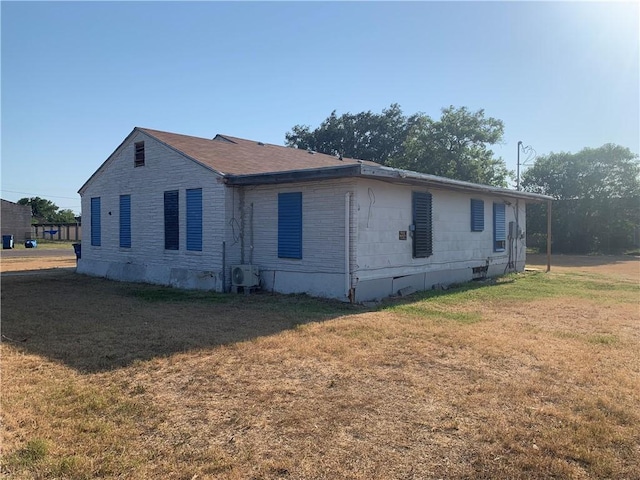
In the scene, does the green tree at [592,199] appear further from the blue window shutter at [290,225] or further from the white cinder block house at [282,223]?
the blue window shutter at [290,225]

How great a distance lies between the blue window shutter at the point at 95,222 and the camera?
54.6 feet

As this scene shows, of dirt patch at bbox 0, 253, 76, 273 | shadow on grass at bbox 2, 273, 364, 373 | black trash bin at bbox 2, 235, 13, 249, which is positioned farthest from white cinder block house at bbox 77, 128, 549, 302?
black trash bin at bbox 2, 235, 13, 249

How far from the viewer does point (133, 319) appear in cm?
838

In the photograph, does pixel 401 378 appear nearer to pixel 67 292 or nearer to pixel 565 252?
pixel 67 292

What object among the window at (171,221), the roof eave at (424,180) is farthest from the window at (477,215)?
the window at (171,221)

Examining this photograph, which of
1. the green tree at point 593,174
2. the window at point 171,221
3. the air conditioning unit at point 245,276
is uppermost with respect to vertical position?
the green tree at point 593,174

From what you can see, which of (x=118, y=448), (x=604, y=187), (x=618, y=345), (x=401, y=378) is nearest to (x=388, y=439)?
(x=401, y=378)

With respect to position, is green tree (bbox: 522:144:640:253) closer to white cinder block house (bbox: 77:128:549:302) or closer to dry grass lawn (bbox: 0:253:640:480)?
white cinder block house (bbox: 77:128:549:302)

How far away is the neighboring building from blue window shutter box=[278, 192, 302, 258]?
4137cm

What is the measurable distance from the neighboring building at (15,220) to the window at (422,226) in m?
43.1

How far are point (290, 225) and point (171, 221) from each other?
4.15 m

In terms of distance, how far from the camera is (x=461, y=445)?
3609mm

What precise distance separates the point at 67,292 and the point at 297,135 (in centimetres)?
3624

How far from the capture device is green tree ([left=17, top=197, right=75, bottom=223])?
68.1 m
